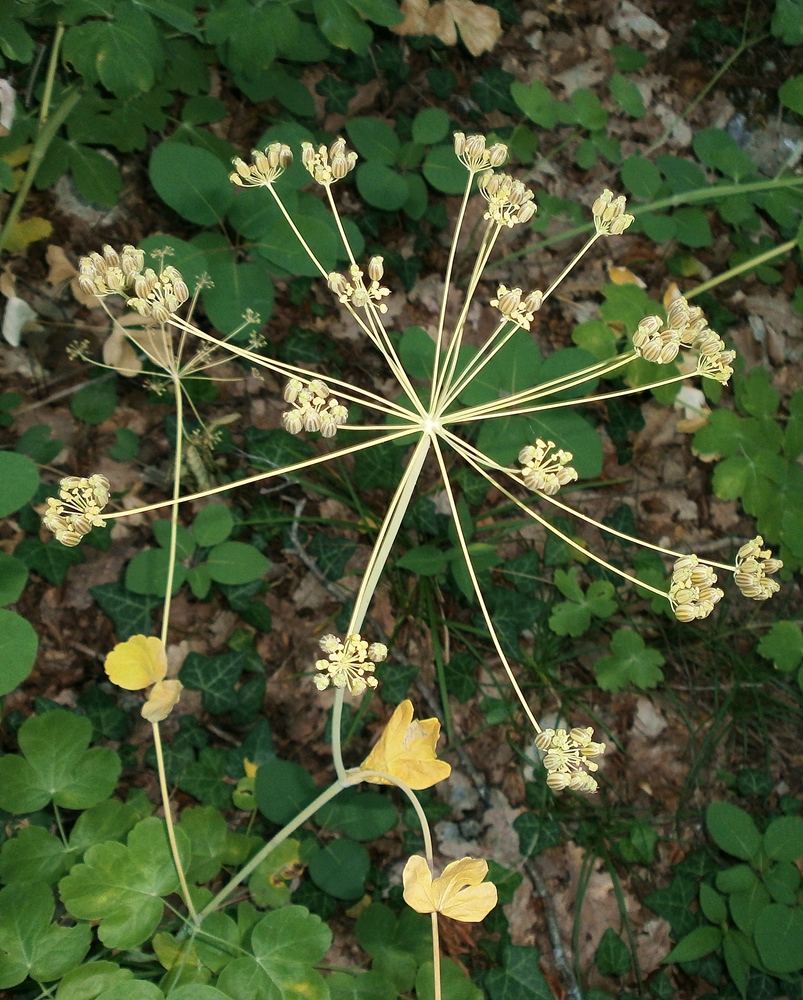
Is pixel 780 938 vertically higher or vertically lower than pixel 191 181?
lower

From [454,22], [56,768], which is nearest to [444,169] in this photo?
[454,22]

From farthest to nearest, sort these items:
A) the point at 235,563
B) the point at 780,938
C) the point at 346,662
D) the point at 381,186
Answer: the point at 381,186
the point at 780,938
the point at 235,563
the point at 346,662

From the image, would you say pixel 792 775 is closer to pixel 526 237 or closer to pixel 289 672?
pixel 289 672

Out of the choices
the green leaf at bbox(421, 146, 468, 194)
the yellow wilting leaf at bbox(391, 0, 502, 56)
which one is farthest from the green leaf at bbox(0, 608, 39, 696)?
→ the yellow wilting leaf at bbox(391, 0, 502, 56)

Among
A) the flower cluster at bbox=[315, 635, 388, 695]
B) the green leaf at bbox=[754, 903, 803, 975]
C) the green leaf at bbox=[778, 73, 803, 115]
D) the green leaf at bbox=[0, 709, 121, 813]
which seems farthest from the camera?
the green leaf at bbox=[778, 73, 803, 115]

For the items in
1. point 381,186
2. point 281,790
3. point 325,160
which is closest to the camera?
point 325,160

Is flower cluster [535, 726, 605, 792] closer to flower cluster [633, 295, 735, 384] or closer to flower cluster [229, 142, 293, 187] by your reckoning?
flower cluster [633, 295, 735, 384]

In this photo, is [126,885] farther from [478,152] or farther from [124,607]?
[478,152]

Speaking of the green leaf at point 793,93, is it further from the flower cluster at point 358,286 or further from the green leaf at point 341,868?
the green leaf at point 341,868
